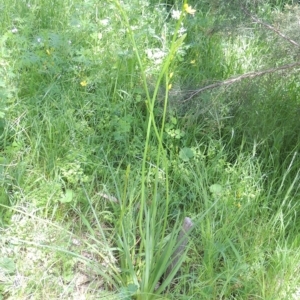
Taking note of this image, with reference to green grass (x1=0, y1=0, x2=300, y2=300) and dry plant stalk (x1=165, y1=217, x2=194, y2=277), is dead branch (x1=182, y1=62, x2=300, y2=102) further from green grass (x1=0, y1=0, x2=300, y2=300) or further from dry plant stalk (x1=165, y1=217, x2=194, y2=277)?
dry plant stalk (x1=165, y1=217, x2=194, y2=277)

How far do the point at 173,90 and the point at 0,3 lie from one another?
1.45 meters

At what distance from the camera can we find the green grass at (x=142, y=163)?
5.88ft

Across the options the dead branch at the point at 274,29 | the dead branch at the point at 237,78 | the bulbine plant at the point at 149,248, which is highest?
the dead branch at the point at 274,29

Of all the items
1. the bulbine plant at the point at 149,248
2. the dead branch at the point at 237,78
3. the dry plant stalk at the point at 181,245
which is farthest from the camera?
the dead branch at the point at 237,78

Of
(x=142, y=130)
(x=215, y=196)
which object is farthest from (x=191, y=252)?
(x=142, y=130)

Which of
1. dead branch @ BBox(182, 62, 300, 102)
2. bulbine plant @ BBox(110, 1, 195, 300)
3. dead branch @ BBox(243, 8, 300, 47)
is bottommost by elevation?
bulbine plant @ BBox(110, 1, 195, 300)

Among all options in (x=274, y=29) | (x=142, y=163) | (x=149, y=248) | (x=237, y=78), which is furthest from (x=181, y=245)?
(x=274, y=29)

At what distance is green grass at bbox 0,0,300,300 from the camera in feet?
5.88

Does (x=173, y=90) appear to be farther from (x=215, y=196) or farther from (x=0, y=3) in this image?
(x=0, y=3)

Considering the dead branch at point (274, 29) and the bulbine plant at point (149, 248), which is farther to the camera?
the dead branch at point (274, 29)

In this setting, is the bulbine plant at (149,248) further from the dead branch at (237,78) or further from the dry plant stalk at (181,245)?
the dead branch at (237,78)

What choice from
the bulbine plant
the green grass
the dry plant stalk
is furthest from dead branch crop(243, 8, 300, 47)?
the dry plant stalk

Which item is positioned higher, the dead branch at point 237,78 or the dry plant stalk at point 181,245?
the dead branch at point 237,78

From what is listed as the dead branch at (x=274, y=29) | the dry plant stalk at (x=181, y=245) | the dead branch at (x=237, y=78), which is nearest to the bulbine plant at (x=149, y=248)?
the dry plant stalk at (x=181, y=245)
